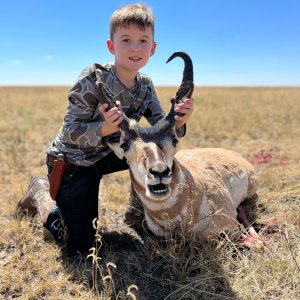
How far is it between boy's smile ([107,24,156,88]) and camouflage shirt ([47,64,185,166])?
0.95ft

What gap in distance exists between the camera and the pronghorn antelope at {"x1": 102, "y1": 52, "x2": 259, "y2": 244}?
11.2 ft

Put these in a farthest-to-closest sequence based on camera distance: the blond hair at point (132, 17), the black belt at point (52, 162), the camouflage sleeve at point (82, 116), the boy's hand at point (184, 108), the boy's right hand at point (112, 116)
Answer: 1. the black belt at point (52, 162)
2. the camouflage sleeve at point (82, 116)
3. the blond hair at point (132, 17)
4. the boy's hand at point (184, 108)
5. the boy's right hand at point (112, 116)

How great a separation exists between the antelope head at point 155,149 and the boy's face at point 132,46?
361 mm

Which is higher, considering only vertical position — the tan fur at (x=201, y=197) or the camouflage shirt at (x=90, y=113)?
the camouflage shirt at (x=90, y=113)

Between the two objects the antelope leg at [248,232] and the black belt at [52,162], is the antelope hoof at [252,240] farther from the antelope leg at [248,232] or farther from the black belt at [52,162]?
the black belt at [52,162]

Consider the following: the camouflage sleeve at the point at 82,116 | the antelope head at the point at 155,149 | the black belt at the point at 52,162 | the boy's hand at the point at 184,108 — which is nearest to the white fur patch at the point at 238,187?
the boy's hand at the point at 184,108

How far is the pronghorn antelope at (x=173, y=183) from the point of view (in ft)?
11.2

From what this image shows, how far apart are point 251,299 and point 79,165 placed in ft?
8.10

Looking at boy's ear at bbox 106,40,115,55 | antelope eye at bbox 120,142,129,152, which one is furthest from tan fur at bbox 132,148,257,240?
Answer: boy's ear at bbox 106,40,115,55

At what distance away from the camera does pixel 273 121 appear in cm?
1554

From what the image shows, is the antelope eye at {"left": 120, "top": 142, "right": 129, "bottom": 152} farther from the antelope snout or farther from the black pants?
the black pants

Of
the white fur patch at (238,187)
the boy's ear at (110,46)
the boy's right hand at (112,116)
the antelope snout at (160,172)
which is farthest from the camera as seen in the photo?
the white fur patch at (238,187)

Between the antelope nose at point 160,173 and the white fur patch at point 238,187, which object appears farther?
the white fur patch at point 238,187

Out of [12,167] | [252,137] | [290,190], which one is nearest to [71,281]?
[290,190]
